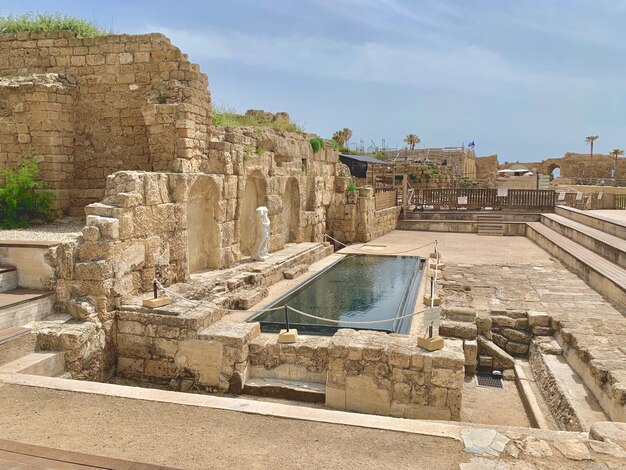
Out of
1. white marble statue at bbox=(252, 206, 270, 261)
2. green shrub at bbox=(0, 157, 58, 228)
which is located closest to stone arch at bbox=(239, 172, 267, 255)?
white marble statue at bbox=(252, 206, 270, 261)

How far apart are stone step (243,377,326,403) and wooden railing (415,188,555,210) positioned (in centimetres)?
1798

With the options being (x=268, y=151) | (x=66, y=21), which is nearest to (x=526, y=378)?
(x=268, y=151)

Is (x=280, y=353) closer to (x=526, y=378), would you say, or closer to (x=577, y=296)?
(x=526, y=378)

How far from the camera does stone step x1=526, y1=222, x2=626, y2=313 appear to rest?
8312mm

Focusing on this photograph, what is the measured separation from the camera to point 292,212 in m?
14.2

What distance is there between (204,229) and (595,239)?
33.6ft

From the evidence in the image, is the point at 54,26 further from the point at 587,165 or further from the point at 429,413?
the point at 587,165

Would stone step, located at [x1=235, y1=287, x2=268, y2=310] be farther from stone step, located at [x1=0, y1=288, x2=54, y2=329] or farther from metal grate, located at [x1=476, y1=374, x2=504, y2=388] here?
metal grate, located at [x1=476, y1=374, x2=504, y2=388]

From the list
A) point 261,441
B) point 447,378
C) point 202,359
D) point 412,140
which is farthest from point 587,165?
point 261,441

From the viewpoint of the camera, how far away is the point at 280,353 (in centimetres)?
616

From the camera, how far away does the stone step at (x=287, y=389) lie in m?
5.86

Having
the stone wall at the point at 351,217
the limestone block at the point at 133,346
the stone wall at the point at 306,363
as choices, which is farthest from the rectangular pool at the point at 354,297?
the stone wall at the point at 351,217

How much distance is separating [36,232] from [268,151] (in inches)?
230

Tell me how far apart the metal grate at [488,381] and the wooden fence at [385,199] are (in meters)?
12.5
